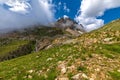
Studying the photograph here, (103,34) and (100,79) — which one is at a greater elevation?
(103,34)

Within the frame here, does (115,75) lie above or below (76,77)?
below

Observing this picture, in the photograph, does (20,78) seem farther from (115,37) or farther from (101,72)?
(115,37)

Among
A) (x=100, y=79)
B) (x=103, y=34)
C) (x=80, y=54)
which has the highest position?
(x=103, y=34)

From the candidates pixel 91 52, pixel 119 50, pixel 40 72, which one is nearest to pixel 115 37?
pixel 119 50

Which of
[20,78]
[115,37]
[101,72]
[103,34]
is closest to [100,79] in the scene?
[101,72]

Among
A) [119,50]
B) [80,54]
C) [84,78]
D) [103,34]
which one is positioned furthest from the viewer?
[103,34]

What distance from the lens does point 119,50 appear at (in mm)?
54062

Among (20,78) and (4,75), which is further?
(4,75)

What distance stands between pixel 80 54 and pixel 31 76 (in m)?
9.60

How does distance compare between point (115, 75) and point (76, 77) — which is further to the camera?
point (115, 75)

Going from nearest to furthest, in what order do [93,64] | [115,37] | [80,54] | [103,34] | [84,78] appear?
1. [84,78]
2. [93,64]
3. [80,54]
4. [115,37]
5. [103,34]

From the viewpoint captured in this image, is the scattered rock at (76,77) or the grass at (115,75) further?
the grass at (115,75)

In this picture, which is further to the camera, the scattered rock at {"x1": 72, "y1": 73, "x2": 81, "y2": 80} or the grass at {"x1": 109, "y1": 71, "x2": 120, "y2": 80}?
the grass at {"x1": 109, "y1": 71, "x2": 120, "y2": 80}

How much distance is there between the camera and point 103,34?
69125mm
